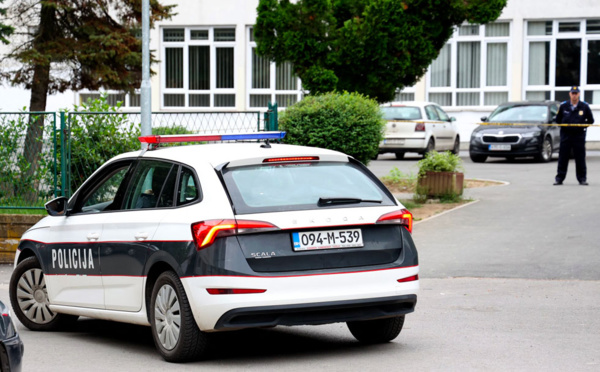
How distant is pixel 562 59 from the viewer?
119 feet

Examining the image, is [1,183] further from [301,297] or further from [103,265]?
[301,297]

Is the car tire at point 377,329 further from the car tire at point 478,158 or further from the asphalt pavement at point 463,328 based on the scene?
the car tire at point 478,158

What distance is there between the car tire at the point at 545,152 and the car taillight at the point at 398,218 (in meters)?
20.9

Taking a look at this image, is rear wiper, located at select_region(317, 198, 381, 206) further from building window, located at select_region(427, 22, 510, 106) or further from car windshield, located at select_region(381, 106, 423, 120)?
building window, located at select_region(427, 22, 510, 106)

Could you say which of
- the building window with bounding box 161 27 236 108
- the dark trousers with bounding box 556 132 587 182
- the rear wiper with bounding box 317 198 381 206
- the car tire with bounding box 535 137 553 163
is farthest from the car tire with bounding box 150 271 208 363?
the building window with bounding box 161 27 236 108

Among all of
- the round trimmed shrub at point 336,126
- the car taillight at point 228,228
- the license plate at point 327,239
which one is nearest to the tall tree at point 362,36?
the round trimmed shrub at point 336,126

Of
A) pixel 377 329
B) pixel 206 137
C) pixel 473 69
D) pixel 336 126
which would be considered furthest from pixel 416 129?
pixel 377 329

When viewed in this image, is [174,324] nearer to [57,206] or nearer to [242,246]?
[242,246]

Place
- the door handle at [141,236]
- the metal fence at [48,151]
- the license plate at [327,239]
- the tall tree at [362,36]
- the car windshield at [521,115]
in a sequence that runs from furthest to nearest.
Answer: the car windshield at [521,115], the tall tree at [362,36], the metal fence at [48,151], the door handle at [141,236], the license plate at [327,239]

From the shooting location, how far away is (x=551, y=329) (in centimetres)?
816

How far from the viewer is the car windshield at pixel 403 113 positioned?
2967 cm

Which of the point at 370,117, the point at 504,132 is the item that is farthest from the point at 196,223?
the point at 504,132

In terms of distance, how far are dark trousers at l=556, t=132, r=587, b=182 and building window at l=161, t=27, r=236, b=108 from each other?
20.0 meters

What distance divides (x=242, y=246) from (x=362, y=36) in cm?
1189
